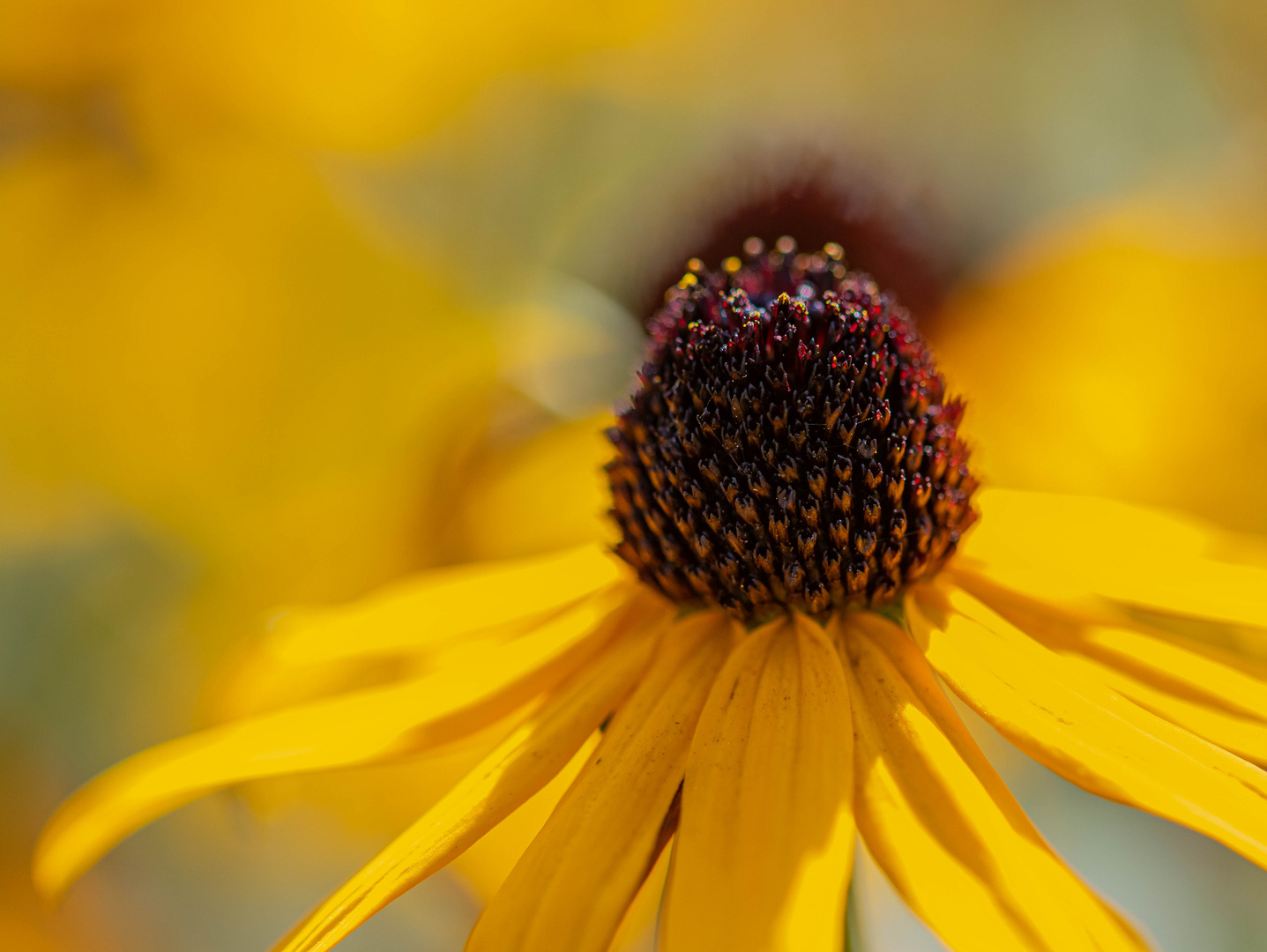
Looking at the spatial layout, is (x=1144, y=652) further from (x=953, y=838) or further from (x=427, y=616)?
(x=427, y=616)

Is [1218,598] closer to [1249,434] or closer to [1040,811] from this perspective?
[1040,811]

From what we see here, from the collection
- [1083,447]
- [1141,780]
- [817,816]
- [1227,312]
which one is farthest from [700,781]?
[1227,312]

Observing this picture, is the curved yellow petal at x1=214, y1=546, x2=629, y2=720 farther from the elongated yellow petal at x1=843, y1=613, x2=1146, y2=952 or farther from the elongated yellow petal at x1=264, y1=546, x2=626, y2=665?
the elongated yellow petal at x1=843, y1=613, x2=1146, y2=952

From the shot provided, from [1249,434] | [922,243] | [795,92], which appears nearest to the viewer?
[1249,434]

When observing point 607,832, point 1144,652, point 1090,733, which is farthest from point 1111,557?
point 607,832

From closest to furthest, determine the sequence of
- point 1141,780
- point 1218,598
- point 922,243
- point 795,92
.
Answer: point 1141,780, point 1218,598, point 922,243, point 795,92

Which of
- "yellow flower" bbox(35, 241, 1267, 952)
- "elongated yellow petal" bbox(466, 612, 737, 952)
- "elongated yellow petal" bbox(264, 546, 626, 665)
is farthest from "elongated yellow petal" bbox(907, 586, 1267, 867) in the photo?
"elongated yellow petal" bbox(264, 546, 626, 665)

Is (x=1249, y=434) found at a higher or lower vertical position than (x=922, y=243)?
lower

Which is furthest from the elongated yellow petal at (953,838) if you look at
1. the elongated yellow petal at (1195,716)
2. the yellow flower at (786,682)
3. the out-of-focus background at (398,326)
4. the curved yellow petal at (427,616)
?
the out-of-focus background at (398,326)
